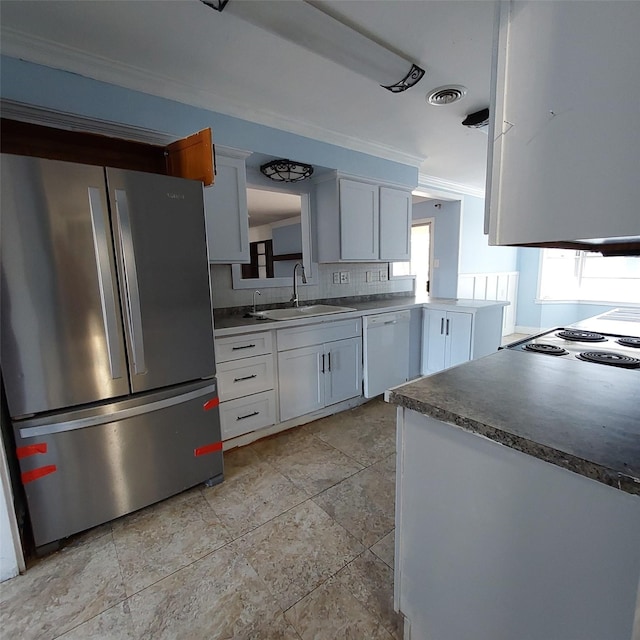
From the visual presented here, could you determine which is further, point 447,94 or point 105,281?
point 447,94

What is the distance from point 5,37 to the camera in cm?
160

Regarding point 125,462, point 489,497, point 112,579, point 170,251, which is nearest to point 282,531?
point 112,579

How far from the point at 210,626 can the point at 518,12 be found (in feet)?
6.45

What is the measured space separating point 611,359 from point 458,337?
203cm

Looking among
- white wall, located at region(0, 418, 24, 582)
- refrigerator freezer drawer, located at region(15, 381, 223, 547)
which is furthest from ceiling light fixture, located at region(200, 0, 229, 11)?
white wall, located at region(0, 418, 24, 582)

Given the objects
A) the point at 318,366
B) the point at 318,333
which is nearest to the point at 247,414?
the point at 318,366

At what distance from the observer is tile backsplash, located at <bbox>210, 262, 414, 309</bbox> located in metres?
2.70

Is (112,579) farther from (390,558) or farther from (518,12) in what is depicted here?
(518,12)

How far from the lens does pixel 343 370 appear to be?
9.52 ft

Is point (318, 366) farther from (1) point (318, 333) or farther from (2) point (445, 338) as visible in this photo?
(2) point (445, 338)

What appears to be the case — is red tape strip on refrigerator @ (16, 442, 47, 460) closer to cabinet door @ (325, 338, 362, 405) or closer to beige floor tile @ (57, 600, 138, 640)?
beige floor tile @ (57, 600, 138, 640)

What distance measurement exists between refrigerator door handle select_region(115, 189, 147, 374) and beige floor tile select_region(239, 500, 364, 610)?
1031 millimetres

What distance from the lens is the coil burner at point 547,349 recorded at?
143 cm

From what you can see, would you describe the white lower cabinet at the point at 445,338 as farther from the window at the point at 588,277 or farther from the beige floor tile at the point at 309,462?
the window at the point at 588,277
